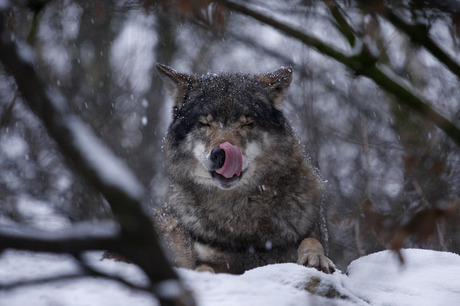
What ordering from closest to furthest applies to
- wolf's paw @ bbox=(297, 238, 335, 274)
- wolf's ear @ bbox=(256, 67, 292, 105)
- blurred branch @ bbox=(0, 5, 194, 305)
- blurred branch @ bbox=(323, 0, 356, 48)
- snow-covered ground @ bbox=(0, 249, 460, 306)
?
blurred branch @ bbox=(0, 5, 194, 305), snow-covered ground @ bbox=(0, 249, 460, 306), blurred branch @ bbox=(323, 0, 356, 48), wolf's paw @ bbox=(297, 238, 335, 274), wolf's ear @ bbox=(256, 67, 292, 105)

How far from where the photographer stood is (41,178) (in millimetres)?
5430

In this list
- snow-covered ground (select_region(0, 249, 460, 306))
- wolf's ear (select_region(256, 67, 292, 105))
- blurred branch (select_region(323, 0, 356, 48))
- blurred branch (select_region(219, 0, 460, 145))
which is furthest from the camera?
wolf's ear (select_region(256, 67, 292, 105))

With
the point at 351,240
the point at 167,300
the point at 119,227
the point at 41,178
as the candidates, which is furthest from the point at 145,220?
the point at 351,240

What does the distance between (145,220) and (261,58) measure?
9411 millimetres

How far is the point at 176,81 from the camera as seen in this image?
15.3ft

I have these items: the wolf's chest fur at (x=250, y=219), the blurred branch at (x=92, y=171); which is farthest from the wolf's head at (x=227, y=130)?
the blurred branch at (x=92, y=171)

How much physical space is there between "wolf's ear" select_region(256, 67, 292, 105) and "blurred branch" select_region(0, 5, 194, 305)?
386 cm

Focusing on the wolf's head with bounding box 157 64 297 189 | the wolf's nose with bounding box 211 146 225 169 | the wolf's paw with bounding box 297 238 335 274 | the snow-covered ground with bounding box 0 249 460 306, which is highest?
the wolf's head with bounding box 157 64 297 189

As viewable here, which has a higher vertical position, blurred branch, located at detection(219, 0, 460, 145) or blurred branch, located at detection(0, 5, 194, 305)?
blurred branch, located at detection(219, 0, 460, 145)

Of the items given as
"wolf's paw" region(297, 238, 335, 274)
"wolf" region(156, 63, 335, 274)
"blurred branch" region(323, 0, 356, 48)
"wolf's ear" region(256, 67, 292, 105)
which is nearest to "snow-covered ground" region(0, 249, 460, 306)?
"wolf's paw" region(297, 238, 335, 274)

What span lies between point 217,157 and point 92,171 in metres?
3.09

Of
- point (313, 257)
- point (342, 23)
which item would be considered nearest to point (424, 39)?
point (342, 23)

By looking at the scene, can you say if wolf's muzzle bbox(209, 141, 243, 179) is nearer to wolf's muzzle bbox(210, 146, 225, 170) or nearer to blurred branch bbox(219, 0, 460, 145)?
wolf's muzzle bbox(210, 146, 225, 170)

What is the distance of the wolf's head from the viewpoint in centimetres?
404
